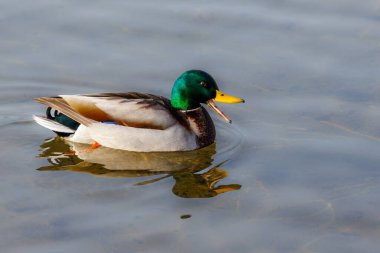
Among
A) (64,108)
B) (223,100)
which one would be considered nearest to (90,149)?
(64,108)

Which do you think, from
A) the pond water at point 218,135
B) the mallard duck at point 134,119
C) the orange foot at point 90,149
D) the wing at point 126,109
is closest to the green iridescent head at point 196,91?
the mallard duck at point 134,119

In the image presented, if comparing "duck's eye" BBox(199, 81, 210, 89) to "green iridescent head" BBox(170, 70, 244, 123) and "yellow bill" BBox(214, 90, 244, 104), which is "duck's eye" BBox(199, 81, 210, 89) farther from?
"yellow bill" BBox(214, 90, 244, 104)

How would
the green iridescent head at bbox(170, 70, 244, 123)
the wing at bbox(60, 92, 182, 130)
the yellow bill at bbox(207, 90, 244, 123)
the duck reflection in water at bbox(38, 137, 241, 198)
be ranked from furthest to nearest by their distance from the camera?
the green iridescent head at bbox(170, 70, 244, 123) → the yellow bill at bbox(207, 90, 244, 123) → the wing at bbox(60, 92, 182, 130) → the duck reflection in water at bbox(38, 137, 241, 198)

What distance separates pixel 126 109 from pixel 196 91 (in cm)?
79

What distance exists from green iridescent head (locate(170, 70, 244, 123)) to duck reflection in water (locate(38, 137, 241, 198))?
52 centimetres

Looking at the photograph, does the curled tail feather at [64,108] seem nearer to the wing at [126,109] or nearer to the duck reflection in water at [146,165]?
the wing at [126,109]

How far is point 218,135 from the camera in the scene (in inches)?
389

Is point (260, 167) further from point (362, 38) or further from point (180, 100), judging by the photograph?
point (362, 38)

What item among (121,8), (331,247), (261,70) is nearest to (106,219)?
Result: (331,247)

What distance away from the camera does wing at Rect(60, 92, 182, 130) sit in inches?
362

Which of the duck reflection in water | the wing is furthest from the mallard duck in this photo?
the duck reflection in water

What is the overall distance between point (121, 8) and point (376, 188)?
5239 mm

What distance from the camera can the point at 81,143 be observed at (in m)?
9.51

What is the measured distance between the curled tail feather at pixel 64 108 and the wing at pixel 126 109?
3 cm
